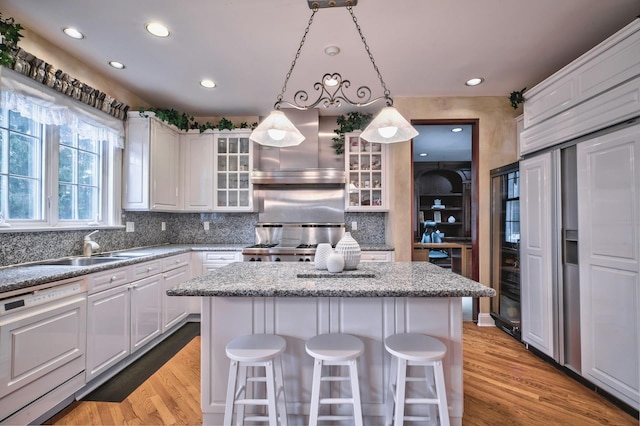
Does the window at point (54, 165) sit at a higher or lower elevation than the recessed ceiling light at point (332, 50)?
lower

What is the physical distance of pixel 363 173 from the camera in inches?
149

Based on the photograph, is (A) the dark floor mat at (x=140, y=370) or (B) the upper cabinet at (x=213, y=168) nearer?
(A) the dark floor mat at (x=140, y=370)

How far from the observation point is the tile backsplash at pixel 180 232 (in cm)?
250

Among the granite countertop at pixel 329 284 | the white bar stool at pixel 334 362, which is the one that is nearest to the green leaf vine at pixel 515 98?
the granite countertop at pixel 329 284

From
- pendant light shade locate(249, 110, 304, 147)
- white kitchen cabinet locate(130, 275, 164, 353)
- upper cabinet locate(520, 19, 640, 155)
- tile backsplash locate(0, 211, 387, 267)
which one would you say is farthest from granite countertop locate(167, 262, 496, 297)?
tile backsplash locate(0, 211, 387, 267)

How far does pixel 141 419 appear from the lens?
1.79m

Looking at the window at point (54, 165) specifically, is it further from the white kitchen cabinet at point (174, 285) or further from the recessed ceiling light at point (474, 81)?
the recessed ceiling light at point (474, 81)

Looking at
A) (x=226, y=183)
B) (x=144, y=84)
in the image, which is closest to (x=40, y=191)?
(x=144, y=84)

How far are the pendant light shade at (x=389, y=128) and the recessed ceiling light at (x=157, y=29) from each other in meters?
1.68

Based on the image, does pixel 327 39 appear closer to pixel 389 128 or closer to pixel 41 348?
pixel 389 128

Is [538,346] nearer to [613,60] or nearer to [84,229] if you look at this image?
[613,60]

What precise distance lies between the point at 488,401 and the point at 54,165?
3.74m

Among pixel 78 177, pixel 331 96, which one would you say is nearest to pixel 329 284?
pixel 331 96

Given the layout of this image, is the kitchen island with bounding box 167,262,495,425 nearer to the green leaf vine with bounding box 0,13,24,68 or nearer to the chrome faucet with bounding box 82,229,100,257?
the chrome faucet with bounding box 82,229,100,257
